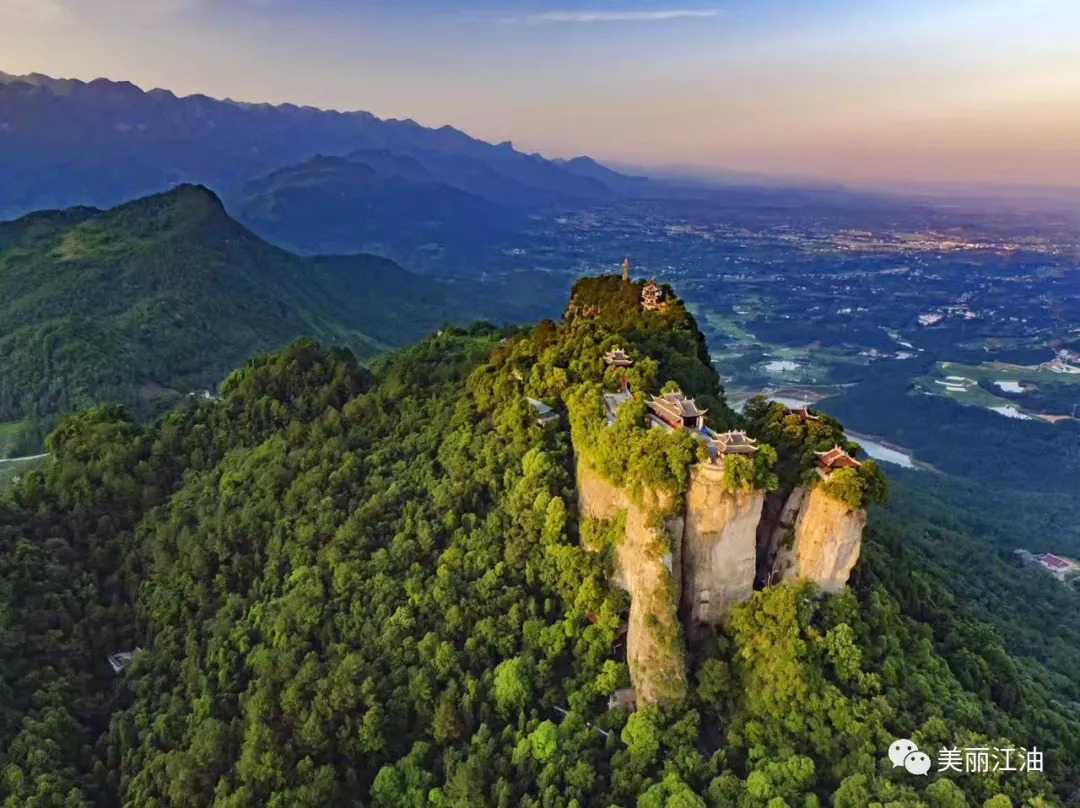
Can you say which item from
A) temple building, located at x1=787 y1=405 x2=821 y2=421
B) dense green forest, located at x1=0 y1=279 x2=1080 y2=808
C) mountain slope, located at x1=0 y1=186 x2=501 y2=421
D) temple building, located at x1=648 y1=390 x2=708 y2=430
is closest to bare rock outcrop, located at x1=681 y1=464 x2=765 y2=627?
dense green forest, located at x1=0 y1=279 x2=1080 y2=808

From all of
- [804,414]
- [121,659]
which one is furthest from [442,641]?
[121,659]

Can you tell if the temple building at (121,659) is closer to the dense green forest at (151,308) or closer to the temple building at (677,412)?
the temple building at (677,412)

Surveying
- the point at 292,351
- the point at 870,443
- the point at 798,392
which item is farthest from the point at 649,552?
the point at 798,392

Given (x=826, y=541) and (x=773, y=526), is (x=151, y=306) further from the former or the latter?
(x=826, y=541)

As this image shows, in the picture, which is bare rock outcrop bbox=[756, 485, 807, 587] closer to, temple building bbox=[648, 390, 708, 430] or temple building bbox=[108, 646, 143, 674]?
temple building bbox=[648, 390, 708, 430]

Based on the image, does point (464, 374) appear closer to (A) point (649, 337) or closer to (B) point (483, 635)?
(A) point (649, 337)

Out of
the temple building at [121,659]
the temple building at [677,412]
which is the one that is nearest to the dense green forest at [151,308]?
the temple building at [121,659]
